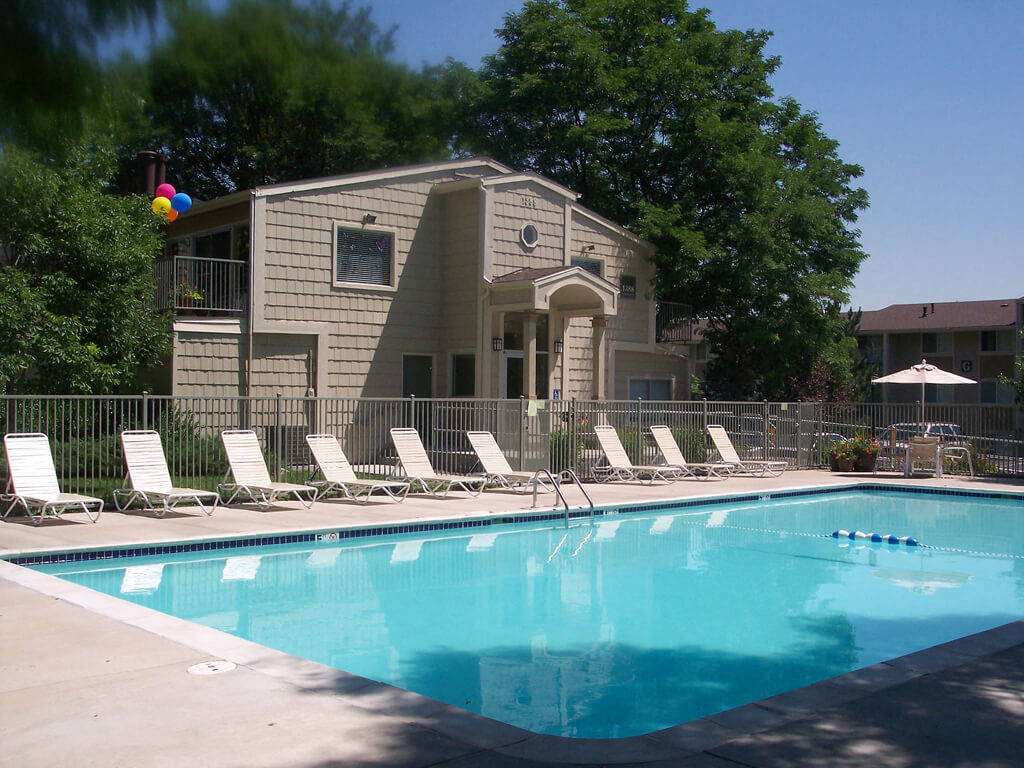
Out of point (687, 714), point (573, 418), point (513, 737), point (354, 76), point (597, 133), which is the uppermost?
point (597, 133)

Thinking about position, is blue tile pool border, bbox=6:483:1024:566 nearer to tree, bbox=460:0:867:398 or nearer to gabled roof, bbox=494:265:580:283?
gabled roof, bbox=494:265:580:283

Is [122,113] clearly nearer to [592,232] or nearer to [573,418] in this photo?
[573,418]

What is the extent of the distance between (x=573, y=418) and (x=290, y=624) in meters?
11.6

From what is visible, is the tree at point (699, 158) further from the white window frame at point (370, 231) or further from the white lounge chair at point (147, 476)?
the white lounge chair at point (147, 476)

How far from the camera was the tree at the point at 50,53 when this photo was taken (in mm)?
2598

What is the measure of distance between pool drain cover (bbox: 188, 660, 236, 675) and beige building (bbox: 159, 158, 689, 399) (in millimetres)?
14287

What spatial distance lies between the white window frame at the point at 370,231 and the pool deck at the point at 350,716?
14.7 meters

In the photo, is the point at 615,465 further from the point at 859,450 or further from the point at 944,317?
the point at 944,317

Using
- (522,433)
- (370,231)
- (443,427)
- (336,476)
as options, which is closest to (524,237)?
(370,231)

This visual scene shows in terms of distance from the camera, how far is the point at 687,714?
6.21 m

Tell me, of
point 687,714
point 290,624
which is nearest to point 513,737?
point 687,714

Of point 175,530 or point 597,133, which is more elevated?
point 597,133

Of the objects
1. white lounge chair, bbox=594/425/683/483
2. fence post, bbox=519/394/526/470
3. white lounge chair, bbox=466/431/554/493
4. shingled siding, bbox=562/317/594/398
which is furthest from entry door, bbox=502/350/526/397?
white lounge chair, bbox=466/431/554/493

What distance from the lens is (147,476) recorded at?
13.2 meters
